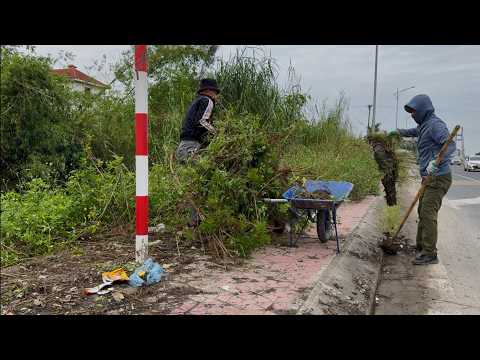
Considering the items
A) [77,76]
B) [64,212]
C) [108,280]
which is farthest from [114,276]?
[77,76]

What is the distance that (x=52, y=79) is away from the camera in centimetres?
765

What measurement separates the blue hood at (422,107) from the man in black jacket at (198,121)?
8.83 ft

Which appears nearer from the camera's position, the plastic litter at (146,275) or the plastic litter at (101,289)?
the plastic litter at (101,289)

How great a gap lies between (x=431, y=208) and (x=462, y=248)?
1.49 m

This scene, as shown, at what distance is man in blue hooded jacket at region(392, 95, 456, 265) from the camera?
5.73 metres

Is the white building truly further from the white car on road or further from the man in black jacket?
the white car on road

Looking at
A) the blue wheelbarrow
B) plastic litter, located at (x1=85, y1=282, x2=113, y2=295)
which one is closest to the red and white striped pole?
plastic litter, located at (x1=85, y1=282, x2=113, y2=295)

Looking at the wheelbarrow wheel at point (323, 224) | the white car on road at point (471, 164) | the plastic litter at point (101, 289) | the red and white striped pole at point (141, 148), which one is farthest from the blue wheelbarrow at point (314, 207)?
the white car on road at point (471, 164)

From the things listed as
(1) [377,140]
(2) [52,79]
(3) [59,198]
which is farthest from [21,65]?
(1) [377,140]

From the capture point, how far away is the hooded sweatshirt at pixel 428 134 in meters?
5.73

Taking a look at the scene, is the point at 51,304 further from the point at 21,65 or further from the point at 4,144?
the point at 21,65

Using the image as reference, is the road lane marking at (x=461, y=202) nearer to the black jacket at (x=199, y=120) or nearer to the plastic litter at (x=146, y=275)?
the black jacket at (x=199, y=120)

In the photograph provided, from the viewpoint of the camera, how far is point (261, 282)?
4266 millimetres

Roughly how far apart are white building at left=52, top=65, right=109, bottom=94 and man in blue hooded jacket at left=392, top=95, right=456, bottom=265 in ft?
20.0
